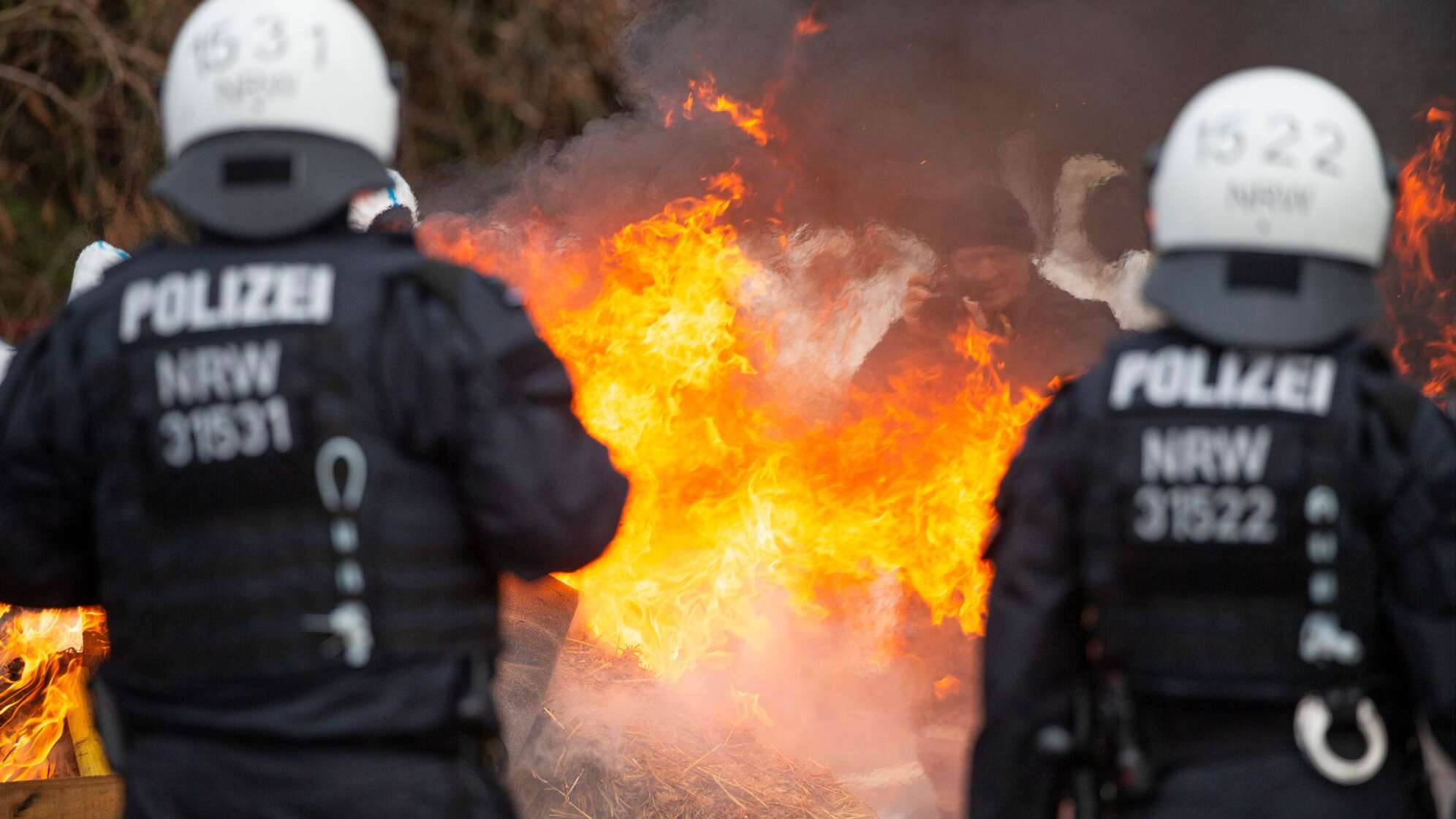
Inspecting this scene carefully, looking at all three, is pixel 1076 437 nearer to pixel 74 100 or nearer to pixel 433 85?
pixel 74 100

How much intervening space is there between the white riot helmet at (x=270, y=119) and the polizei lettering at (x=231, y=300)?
90 millimetres

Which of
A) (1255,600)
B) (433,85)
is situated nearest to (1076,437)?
(1255,600)

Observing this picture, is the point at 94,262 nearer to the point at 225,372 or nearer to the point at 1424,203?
the point at 225,372

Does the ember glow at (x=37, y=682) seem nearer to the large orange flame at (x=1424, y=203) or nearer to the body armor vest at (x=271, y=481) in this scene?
the body armor vest at (x=271, y=481)

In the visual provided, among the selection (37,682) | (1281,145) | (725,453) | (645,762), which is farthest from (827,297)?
(1281,145)

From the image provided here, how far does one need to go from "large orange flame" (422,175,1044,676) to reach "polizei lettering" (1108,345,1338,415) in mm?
4218

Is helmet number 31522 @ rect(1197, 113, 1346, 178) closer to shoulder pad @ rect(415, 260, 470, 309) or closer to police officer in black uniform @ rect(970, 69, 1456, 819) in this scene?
police officer in black uniform @ rect(970, 69, 1456, 819)

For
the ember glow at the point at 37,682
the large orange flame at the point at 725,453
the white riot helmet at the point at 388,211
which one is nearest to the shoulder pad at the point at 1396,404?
the white riot helmet at the point at 388,211

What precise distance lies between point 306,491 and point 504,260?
16.0 ft

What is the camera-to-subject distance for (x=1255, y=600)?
270 centimetres

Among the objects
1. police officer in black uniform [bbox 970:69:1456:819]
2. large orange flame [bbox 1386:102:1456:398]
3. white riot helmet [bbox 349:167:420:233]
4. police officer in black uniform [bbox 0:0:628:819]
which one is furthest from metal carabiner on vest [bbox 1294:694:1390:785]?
large orange flame [bbox 1386:102:1456:398]

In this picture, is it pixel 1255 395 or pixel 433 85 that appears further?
pixel 433 85

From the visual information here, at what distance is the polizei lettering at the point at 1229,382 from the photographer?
8.79 feet

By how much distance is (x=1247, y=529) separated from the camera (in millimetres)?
2684
